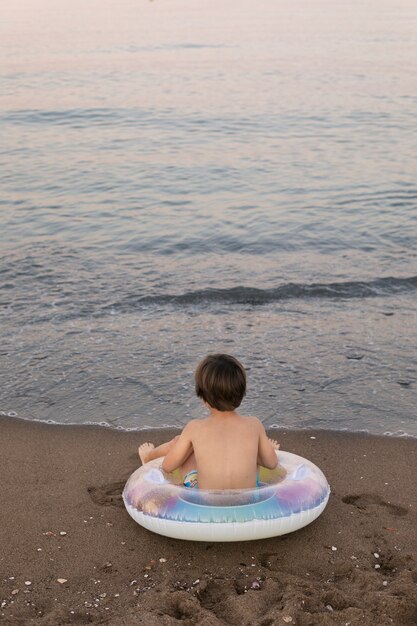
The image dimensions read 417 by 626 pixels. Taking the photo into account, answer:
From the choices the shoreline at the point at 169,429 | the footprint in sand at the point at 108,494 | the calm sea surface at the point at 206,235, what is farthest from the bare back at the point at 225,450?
the calm sea surface at the point at 206,235

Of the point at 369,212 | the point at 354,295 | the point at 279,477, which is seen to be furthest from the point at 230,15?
the point at 279,477

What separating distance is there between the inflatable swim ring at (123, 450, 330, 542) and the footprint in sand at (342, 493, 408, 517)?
333mm

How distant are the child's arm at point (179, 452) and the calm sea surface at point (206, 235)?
1556mm

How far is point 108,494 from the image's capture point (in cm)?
519

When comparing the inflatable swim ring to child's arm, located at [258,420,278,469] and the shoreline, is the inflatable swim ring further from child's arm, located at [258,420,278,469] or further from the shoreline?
the shoreline

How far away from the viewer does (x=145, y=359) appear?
7660mm

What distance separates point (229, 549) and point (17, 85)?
68.2 feet

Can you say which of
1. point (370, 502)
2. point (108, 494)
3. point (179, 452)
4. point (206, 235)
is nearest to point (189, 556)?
point (179, 452)

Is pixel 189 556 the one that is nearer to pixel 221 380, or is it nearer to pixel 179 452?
pixel 179 452

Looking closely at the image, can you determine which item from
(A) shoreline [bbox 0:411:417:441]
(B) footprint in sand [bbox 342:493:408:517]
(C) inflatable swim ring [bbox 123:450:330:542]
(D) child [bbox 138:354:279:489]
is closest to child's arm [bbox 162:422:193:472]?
(D) child [bbox 138:354:279:489]

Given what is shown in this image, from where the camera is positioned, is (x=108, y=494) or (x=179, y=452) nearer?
(x=179, y=452)

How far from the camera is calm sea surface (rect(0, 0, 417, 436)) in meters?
7.19

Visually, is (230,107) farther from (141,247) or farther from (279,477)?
(279,477)

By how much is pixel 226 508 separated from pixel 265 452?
18.8 inches
